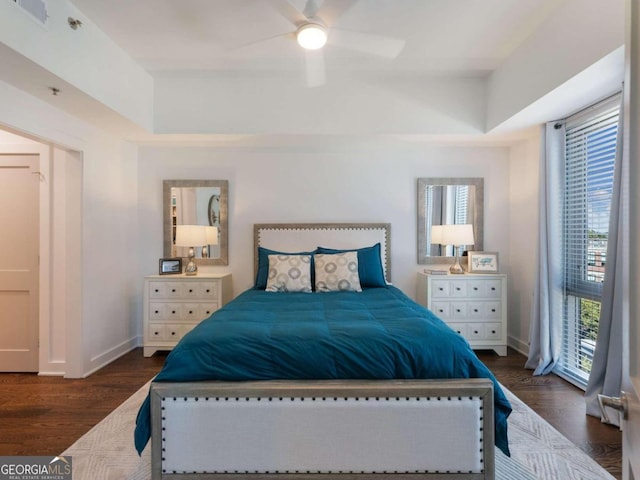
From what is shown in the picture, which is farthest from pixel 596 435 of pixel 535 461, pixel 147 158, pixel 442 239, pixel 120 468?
pixel 147 158

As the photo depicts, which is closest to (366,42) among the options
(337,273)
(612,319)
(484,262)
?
(337,273)

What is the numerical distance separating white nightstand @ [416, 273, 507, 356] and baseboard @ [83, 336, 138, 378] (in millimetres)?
3228

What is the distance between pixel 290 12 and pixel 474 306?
10.2 ft

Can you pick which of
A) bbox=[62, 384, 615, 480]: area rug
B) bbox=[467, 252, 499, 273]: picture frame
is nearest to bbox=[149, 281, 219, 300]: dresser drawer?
bbox=[62, 384, 615, 480]: area rug

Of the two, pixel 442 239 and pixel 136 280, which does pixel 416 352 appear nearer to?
pixel 442 239

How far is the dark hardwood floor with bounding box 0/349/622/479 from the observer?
2.02 meters

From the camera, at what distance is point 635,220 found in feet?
1.92

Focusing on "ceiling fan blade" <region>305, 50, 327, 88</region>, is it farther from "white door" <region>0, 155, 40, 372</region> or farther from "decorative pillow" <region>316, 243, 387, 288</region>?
"white door" <region>0, 155, 40, 372</region>

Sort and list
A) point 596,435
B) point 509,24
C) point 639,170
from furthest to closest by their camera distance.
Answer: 1. point 509,24
2. point 596,435
3. point 639,170

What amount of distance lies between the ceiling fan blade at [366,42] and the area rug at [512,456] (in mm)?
2878

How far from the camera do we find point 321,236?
3883 millimetres

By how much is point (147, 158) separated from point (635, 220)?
426cm

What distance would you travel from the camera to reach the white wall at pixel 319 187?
12.8 ft

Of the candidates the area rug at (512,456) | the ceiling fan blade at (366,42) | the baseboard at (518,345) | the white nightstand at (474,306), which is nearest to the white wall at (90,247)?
the area rug at (512,456)
